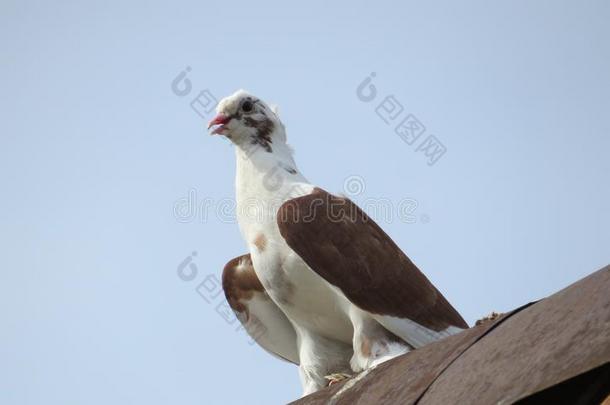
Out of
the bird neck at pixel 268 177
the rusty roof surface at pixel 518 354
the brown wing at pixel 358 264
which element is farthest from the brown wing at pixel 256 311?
the rusty roof surface at pixel 518 354

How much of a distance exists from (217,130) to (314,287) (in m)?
1.46

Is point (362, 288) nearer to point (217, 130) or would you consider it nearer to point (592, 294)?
point (217, 130)

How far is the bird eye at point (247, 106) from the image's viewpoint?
7651 millimetres

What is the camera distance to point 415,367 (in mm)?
4605

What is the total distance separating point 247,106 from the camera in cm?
766

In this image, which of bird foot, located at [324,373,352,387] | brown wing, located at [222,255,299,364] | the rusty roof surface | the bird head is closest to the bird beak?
the bird head

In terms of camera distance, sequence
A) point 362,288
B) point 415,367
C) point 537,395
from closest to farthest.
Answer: point 537,395 → point 415,367 → point 362,288

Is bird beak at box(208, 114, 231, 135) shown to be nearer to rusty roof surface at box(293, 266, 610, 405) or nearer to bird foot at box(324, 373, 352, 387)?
bird foot at box(324, 373, 352, 387)

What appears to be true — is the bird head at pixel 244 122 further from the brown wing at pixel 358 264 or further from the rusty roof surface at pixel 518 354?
the rusty roof surface at pixel 518 354


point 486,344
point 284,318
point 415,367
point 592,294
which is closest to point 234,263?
point 284,318

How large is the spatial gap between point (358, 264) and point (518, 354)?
3145 mm

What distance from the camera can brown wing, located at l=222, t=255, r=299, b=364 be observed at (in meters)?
7.63

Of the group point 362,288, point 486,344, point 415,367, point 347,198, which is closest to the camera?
point 486,344

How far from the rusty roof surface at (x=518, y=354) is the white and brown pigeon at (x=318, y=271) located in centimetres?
203
